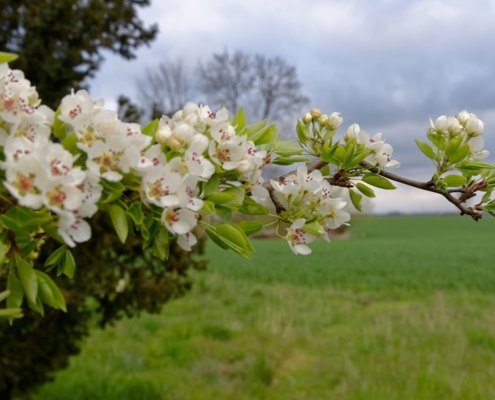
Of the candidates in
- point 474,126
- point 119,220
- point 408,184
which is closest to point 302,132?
point 408,184

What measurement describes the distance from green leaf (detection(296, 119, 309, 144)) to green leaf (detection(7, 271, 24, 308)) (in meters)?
0.78

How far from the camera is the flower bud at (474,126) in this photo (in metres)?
1.22

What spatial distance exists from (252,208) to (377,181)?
0.36 m

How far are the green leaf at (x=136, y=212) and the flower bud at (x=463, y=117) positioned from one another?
0.85 m

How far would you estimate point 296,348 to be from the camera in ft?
23.8

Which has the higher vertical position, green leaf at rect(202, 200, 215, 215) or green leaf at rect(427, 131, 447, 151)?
green leaf at rect(427, 131, 447, 151)

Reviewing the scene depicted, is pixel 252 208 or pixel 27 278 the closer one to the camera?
pixel 27 278

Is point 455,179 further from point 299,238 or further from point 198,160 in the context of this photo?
point 198,160

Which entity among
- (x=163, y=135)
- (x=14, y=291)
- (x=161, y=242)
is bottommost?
(x=14, y=291)

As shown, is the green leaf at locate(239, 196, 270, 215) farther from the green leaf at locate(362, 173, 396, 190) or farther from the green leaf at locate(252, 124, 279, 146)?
the green leaf at locate(362, 173, 396, 190)

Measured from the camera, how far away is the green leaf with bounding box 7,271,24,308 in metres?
0.90

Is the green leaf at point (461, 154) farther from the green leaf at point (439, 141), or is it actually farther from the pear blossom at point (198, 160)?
the pear blossom at point (198, 160)

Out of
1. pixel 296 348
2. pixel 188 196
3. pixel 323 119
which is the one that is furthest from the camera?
pixel 296 348

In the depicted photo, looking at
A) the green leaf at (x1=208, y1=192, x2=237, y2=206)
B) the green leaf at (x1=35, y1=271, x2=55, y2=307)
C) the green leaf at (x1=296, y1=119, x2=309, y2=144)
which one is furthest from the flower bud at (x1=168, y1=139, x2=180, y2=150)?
the green leaf at (x1=296, y1=119, x2=309, y2=144)
